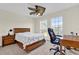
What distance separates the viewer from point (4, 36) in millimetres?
1847

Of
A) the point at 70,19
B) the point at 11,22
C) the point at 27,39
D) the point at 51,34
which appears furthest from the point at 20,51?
the point at 70,19

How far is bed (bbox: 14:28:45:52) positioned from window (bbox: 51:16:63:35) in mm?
332

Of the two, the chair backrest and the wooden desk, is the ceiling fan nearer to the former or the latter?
the chair backrest

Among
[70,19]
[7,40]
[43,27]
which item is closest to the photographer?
[70,19]

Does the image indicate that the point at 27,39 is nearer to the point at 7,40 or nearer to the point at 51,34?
the point at 7,40

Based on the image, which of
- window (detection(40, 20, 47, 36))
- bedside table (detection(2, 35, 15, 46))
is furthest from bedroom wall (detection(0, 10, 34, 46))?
window (detection(40, 20, 47, 36))

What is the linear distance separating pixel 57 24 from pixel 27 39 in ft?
2.39

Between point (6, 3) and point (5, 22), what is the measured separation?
377 mm

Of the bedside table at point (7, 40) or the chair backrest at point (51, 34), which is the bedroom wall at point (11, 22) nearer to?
the bedside table at point (7, 40)

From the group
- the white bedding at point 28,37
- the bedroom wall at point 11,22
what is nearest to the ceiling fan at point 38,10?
the bedroom wall at point 11,22

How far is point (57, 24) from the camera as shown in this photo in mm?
1951

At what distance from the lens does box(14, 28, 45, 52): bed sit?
1896 mm
